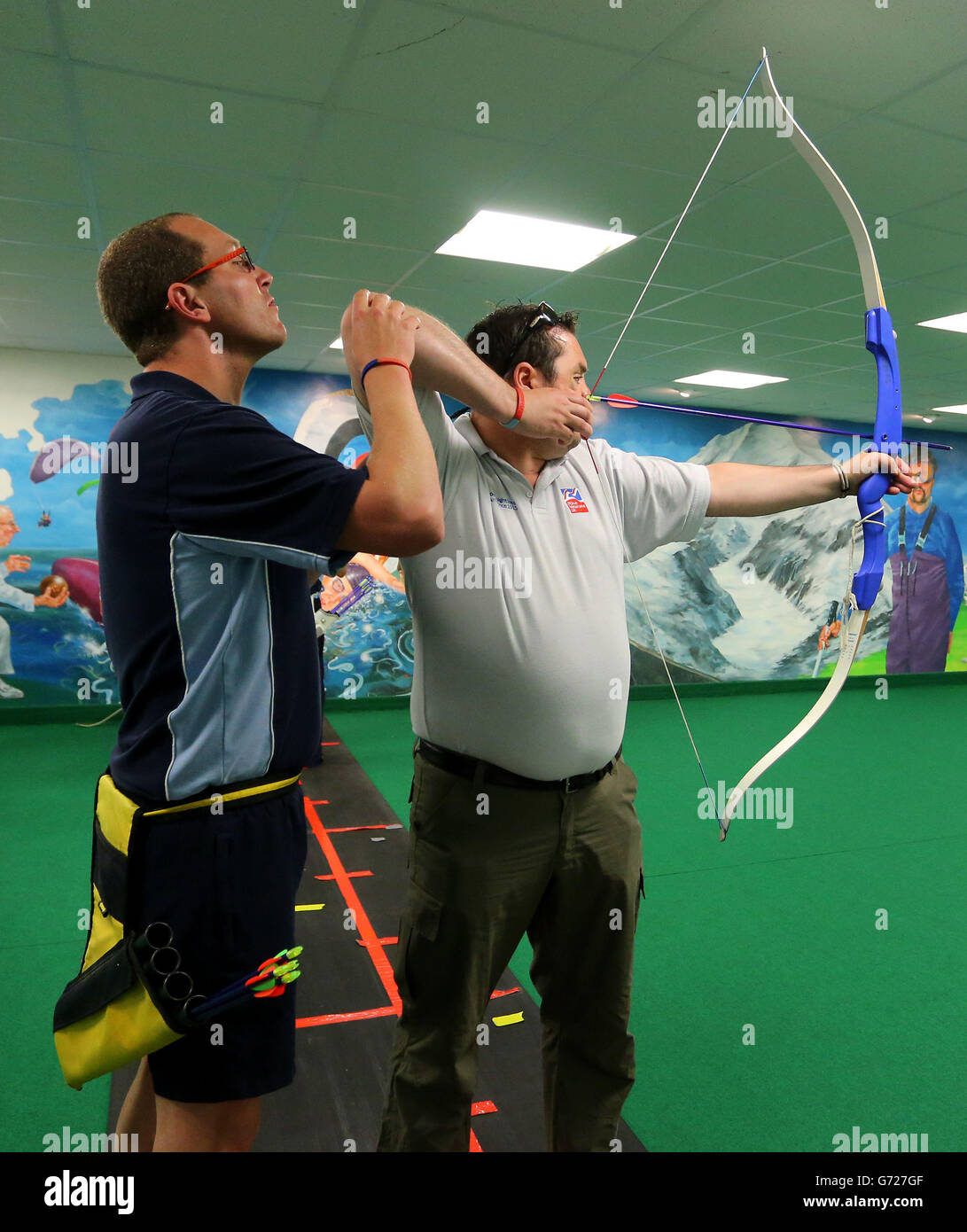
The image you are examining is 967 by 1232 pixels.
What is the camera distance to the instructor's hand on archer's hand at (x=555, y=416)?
1252 mm

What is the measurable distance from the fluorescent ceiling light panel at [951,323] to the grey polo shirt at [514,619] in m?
4.54

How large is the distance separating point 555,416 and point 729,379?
236 inches

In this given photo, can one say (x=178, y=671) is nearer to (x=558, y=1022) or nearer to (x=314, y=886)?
(x=558, y=1022)

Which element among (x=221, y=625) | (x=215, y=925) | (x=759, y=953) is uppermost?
(x=221, y=625)

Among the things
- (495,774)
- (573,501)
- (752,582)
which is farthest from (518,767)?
(752,582)

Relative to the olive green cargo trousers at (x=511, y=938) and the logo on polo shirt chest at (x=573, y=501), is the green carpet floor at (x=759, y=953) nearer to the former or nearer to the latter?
the olive green cargo trousers at (x=511, y=938)

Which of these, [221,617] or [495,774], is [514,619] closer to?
[495,774]

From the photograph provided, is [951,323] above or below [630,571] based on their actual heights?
above

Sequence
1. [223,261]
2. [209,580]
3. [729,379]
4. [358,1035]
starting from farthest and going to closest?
[729,379]
[358,1035]
[223,261]
[209,580]

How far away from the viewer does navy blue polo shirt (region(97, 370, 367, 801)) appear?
950 millimetres

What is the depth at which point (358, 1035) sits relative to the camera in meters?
2.11

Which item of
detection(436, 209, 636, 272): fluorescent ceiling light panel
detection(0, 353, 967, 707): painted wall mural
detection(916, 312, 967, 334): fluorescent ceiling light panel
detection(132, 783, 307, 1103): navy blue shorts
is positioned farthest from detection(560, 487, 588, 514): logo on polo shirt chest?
detection(916, 312, 967, 334): fluorescent ceiling light panel
